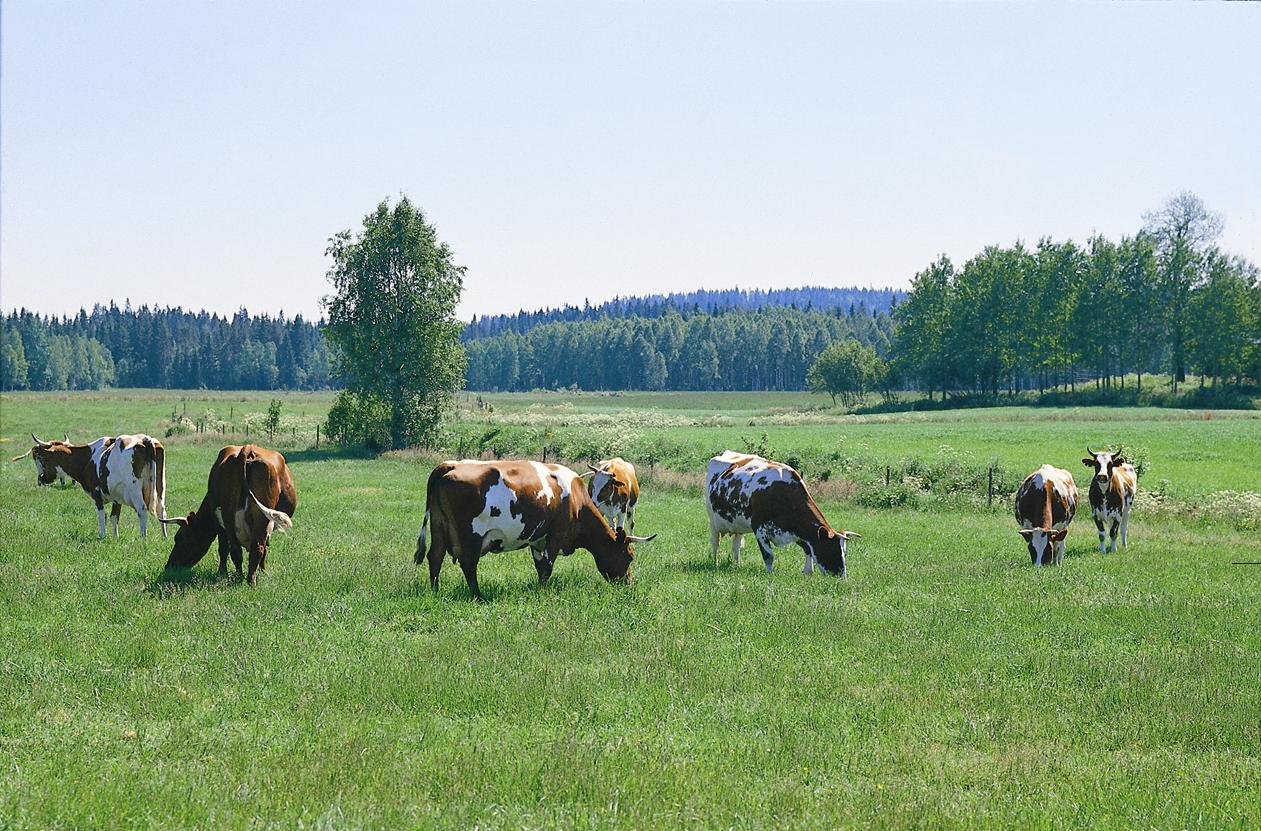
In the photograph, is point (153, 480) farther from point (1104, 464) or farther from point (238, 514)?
point (1104, 464)

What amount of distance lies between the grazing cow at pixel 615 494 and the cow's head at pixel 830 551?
769cm

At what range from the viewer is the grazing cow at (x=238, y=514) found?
50.9 ft

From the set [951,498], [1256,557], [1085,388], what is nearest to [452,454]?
[951,498]

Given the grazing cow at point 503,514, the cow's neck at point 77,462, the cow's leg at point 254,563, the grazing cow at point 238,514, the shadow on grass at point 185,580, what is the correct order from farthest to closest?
the cow's neck at point 77,462, the grazing cow at point 238,514, the cow's leg at point 254,563, the grazing cow at point 503,514, the shadow on grass at point 185,580

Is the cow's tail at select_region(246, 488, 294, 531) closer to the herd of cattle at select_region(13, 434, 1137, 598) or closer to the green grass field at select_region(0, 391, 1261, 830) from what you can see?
the herd of cattle at select_region(13, 434, 1137, 598)

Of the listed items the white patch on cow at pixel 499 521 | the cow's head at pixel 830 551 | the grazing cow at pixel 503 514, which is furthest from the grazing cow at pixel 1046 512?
the white patch on cow at pixel 499 521

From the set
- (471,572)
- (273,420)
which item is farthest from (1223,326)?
(471,572)

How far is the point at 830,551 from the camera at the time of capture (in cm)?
1745

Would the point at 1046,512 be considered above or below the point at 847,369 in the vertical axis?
below

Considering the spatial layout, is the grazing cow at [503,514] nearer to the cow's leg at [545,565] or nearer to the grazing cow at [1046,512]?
the cow's leg at [545,565]

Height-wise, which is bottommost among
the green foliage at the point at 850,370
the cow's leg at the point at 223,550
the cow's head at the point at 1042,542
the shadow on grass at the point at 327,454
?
the shadow on grass at the point at 327,454

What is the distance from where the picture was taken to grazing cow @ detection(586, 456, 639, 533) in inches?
963

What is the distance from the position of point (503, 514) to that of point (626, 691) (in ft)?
17.7

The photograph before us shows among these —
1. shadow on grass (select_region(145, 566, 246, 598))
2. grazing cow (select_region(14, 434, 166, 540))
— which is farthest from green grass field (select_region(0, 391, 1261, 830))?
grazing cow (select_region(14, 434, 166, 540))
